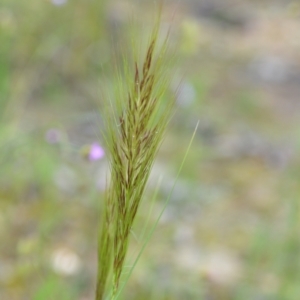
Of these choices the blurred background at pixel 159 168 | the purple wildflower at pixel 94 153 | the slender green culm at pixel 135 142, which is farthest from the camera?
the blurred background at pixel 159 168

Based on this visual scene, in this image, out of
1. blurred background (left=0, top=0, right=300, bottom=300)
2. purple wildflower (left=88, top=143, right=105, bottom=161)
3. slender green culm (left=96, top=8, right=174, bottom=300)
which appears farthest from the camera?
blurred background (left=0, top=0, right=300, bottom=300)

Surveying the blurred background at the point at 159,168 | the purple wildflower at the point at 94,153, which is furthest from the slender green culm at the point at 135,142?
the purple wildflower at the point at 94,153

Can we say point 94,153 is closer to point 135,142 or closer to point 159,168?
point 135,142

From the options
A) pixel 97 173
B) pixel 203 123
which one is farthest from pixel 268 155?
pixel 97 173

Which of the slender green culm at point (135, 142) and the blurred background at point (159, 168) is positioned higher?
the blurred background at point (159, 168)

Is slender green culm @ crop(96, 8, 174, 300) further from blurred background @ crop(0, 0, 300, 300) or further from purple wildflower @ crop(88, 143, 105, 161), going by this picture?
purple wildflower @ crop(88, 143, 105, 161)

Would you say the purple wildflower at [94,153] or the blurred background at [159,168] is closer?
the purple wildflower at [94,153]

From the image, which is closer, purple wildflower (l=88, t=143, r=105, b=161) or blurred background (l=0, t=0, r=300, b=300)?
purple wildflower (l=88, t=143, r=105, b=161)

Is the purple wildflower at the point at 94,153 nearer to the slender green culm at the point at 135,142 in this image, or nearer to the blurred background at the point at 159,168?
the blurred background at the point at 159,168

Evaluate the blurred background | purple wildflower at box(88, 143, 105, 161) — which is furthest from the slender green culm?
purple wildflower at box(88, 143, 105, 161)
